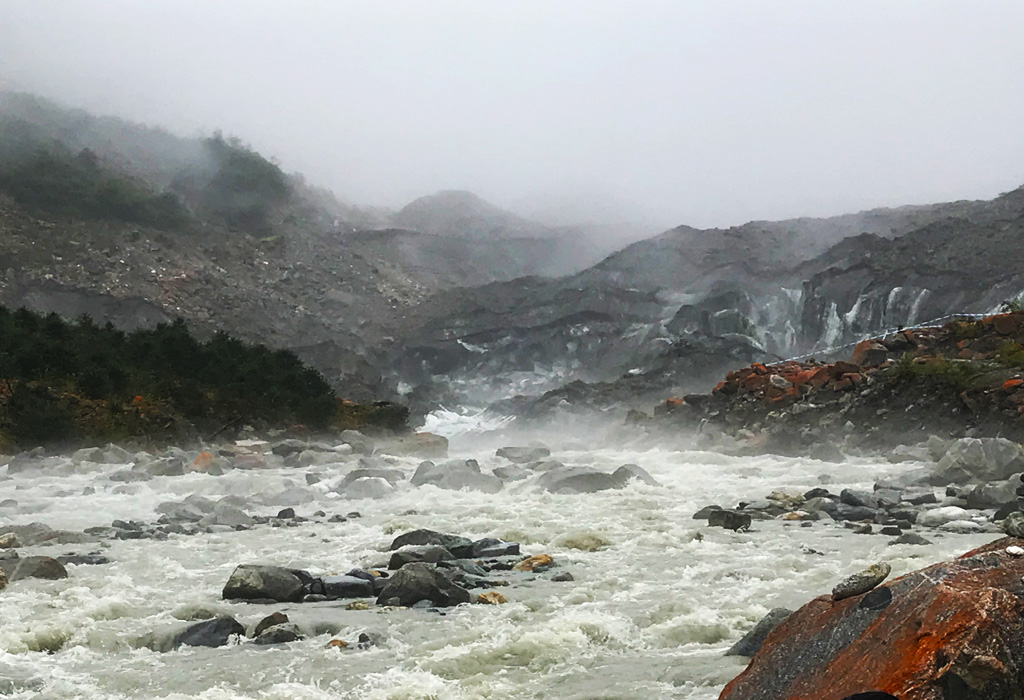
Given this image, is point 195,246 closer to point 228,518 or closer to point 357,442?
point 357,442

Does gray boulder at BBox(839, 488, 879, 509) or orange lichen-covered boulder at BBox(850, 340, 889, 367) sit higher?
orange lichen-covered boulder at BBox(850, 340, 889, 367)

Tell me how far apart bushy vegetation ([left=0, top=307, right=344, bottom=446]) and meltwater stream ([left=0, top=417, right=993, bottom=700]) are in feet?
37.6

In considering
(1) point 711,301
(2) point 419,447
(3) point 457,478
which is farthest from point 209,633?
(1) point 711,301

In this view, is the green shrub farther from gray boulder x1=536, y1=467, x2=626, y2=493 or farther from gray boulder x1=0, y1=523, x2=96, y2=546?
gray boulder x1=536, y1=467, x2=626, y2=493

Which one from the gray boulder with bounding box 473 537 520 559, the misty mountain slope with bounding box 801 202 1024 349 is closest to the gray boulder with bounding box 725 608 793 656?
the gray boulder with bounding box 473 537 520 559

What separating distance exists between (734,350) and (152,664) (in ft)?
171

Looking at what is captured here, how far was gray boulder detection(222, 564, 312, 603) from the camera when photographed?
21.9ft

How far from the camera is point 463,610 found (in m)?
6.25

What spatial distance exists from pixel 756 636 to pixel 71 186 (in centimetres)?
7499

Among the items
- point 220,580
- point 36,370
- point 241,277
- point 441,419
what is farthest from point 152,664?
point 241,277

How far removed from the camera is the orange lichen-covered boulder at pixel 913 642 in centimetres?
267

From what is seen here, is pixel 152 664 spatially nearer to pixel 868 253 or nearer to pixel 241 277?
pixel 868 253

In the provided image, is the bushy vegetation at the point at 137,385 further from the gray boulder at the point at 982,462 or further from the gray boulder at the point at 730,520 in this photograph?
the gray boulder at the point at 982,462

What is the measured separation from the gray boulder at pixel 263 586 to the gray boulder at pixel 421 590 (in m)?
0.76
